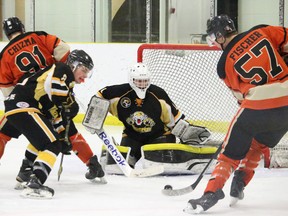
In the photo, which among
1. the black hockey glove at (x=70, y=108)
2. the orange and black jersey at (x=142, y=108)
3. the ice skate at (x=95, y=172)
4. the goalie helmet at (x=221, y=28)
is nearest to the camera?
the goalie helmet at (x=221, y=28)

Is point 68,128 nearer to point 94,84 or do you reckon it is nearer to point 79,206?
point 79,206

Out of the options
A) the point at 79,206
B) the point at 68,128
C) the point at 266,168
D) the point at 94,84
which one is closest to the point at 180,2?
the point at 94,84

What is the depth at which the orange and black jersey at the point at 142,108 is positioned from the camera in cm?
450

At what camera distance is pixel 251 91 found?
128 inches

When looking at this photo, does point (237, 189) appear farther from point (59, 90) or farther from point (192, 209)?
point (59, 90)

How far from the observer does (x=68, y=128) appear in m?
4.04

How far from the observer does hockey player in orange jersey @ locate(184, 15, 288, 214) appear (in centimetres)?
325

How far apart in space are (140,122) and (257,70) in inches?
53.9

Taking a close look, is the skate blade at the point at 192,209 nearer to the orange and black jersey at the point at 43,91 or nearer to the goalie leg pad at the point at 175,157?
the orange and black jersey at the point at 43,91

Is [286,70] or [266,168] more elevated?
[286,70]

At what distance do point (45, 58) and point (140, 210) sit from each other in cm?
124

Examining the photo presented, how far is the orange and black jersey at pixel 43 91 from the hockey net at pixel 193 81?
1.26 metres

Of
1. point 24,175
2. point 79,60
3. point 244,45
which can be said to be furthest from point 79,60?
point 244,45

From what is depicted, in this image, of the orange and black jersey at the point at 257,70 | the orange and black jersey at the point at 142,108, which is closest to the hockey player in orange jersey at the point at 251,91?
the orange and black jersey at the point at 257,70
